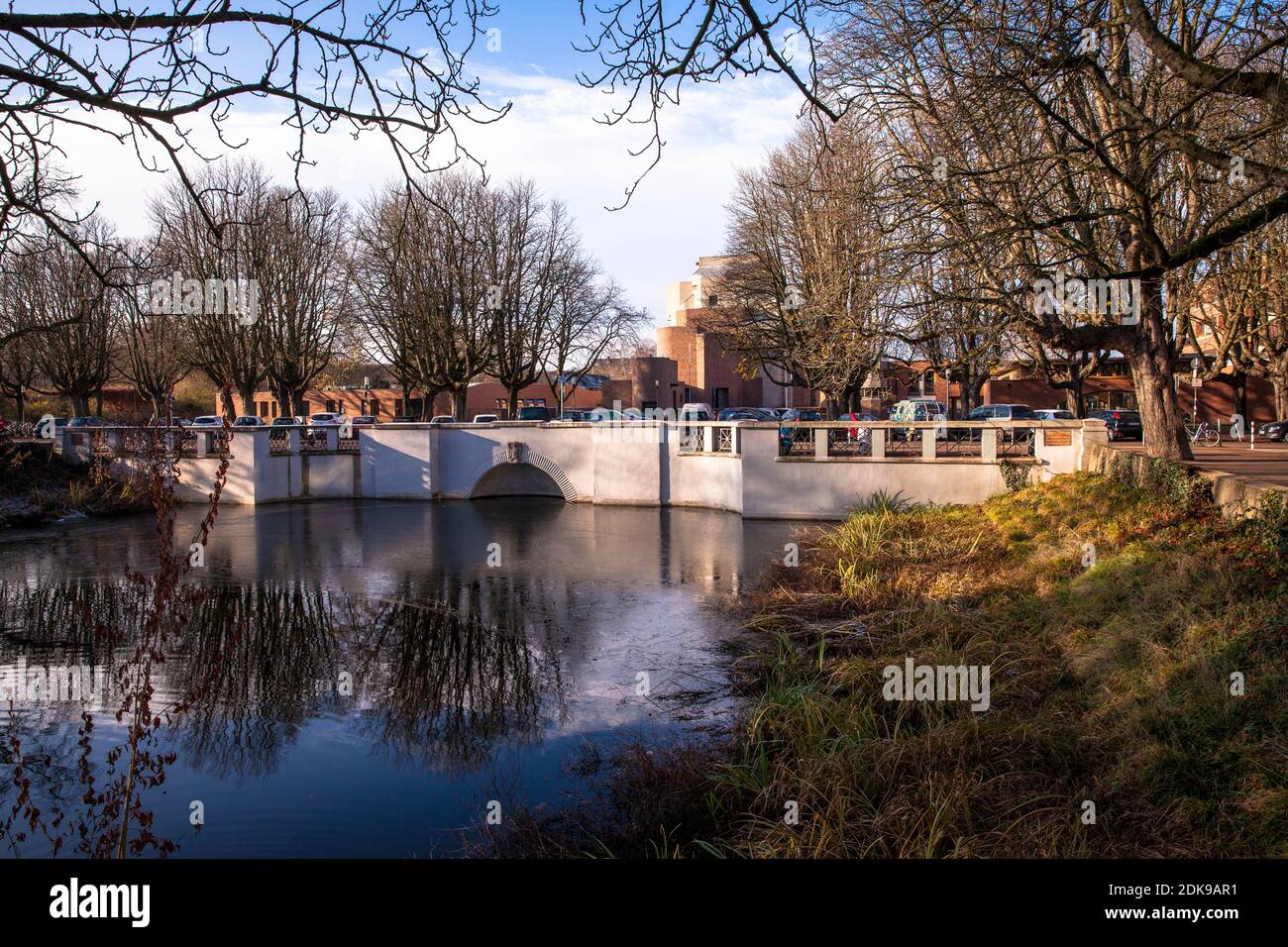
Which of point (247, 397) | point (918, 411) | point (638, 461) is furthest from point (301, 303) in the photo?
point (918, 411)

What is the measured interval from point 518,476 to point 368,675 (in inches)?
859

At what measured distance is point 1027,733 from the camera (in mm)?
7297

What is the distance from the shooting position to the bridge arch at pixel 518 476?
30156 mm

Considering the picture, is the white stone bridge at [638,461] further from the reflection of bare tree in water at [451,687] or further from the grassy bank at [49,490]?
the reflection of bare tree in water at [451,687]

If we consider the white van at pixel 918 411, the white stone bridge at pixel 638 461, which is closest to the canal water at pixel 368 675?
the white stone bridge at pixel 638 461

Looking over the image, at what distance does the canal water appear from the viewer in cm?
727

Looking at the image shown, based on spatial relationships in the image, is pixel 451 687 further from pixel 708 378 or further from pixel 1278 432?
pixel 708 378

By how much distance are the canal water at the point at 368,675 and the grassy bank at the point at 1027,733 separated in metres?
0.92

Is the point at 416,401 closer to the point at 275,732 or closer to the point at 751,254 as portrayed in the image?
the point at 751,254

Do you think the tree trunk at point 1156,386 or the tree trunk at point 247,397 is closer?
the tree trunk at point 1156,386

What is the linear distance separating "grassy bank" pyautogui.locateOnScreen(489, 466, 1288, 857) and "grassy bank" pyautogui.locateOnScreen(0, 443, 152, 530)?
73.2 feet

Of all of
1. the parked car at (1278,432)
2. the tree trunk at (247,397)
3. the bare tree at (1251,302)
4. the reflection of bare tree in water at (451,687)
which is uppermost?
the bare tree at (1251,302)
